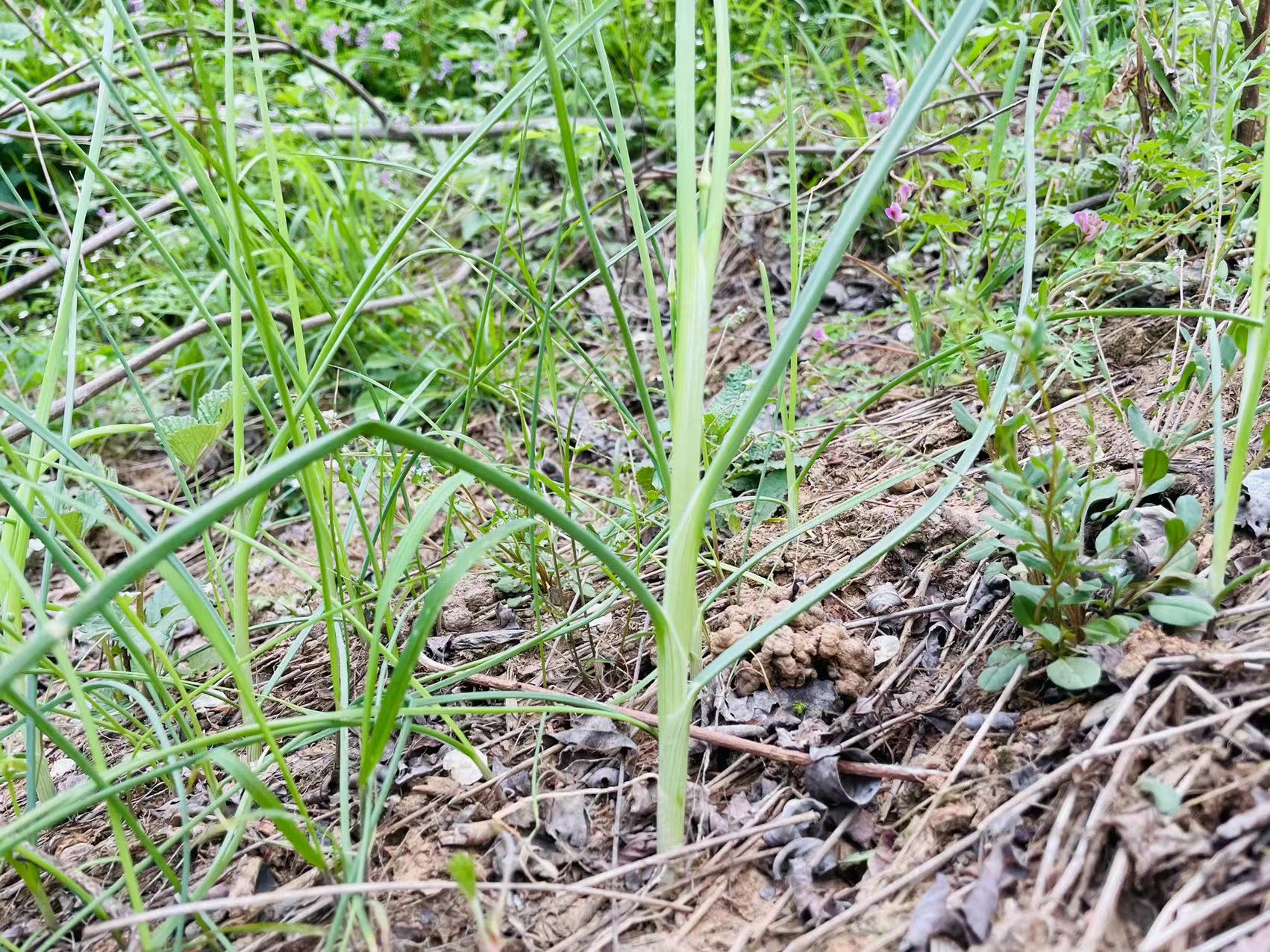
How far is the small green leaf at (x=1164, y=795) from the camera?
0.62 m

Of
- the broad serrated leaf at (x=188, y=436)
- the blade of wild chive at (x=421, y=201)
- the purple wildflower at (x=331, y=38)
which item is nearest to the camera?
the blade of wild chive at (x=421, y=201)

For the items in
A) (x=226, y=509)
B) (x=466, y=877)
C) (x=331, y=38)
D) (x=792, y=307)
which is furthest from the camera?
(x=331, y=38)

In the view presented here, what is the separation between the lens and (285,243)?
874 mm

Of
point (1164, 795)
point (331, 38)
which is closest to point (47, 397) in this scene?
point (1164, 795)

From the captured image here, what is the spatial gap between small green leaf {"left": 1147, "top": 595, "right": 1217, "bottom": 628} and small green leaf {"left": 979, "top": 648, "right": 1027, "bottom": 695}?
0.12 metres

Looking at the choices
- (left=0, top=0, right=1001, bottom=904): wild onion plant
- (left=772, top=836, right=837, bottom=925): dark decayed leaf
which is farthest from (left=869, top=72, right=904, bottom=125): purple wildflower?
(left=772, top=836, right=837, bottom=925): dark decayed leaf

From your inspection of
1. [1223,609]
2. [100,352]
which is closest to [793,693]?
[1223,609]

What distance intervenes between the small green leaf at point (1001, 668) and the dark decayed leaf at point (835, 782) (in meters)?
0.13

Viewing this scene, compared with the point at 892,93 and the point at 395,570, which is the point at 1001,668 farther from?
the point at 892,93

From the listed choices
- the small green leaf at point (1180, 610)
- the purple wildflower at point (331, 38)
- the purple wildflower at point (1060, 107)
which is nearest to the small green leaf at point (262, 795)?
the small green leaf at point (1180, 610)

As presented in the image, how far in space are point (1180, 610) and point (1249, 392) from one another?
0.19 m

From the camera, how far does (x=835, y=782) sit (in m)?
0.78

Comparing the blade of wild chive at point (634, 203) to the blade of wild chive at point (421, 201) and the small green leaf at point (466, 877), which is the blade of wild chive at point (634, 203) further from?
the small green leaf at point (466, 877)

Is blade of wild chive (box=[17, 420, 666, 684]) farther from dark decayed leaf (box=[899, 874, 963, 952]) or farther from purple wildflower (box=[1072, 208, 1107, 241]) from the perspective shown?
purple wildflower (box=[1072, 208, 1107, 241])
